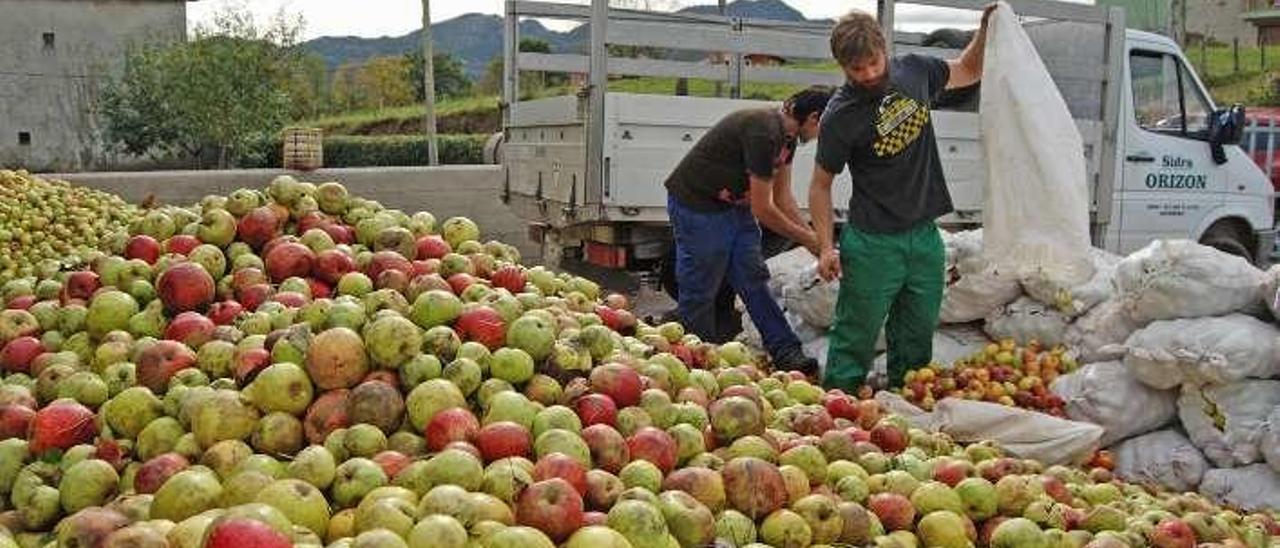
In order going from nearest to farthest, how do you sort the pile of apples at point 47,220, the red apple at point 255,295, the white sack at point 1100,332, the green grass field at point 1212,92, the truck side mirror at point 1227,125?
the red apple at point 255,295
the white sack at point 1100,332
the pile of apples at point 47,220
the truck side mirror at point 1227,125
the green grass field at point 1212,92

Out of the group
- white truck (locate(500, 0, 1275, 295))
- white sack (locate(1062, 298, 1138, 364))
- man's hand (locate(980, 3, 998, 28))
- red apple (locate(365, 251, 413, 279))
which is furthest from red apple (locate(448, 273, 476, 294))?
white truck (locate(500, 0, 1275, 295))

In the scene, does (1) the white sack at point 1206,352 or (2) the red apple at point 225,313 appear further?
(1) the white sack at point 1206,352

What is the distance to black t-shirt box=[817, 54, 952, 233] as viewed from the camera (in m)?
5.40

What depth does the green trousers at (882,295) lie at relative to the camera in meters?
5.53

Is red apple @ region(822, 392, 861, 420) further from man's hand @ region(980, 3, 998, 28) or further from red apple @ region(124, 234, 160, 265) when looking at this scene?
man's hand @ region(980, 3, 998, 28)

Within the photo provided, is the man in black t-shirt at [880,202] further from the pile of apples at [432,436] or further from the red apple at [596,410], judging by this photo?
the red apple at [596,410]

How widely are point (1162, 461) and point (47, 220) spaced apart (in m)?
6.95

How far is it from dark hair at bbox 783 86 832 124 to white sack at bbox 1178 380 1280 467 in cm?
218

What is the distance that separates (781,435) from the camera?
3363 millimetres

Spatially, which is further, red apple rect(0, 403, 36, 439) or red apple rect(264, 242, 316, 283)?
red apple rect(264, 242, 316, 283)

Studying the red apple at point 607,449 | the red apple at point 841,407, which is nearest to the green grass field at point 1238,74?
the red apple at point 841,407

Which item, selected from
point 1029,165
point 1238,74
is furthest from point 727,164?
point 1238,74

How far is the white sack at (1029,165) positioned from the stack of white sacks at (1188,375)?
0.35 m

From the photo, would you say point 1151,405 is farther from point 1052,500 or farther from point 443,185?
point 443,185
